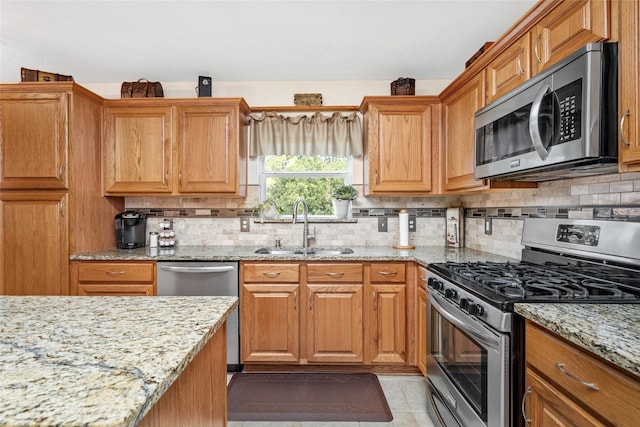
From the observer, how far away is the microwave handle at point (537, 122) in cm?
149

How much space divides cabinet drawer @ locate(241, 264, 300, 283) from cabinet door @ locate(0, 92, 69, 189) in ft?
4.89

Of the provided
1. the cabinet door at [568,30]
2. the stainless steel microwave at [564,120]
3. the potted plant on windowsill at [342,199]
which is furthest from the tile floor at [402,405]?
the cabinet door at [568,30]

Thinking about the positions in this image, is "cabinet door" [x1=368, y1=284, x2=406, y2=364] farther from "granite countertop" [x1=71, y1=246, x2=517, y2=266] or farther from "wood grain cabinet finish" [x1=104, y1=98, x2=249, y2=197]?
"wood grain cabinet finish" [x1=104, y1=98, x2=249, y2=197]

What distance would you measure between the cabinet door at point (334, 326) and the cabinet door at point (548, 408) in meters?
1.44

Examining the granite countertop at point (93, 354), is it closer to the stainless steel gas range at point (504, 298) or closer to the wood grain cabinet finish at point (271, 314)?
the stainless steel gas range at point (504, 298)

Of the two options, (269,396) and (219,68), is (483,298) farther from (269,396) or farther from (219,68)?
(219,68)

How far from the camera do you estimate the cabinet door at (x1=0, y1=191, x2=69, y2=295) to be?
2.58 meters

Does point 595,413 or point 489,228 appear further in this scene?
point 489,228

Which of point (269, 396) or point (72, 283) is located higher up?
point (72, 283)

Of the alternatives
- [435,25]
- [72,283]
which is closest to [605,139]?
[435,25]

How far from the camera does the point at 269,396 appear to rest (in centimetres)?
233

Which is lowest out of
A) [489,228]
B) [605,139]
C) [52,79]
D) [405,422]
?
[405,422]

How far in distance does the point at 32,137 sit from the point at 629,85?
11.3 feet

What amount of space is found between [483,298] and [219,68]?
8.84 ft
